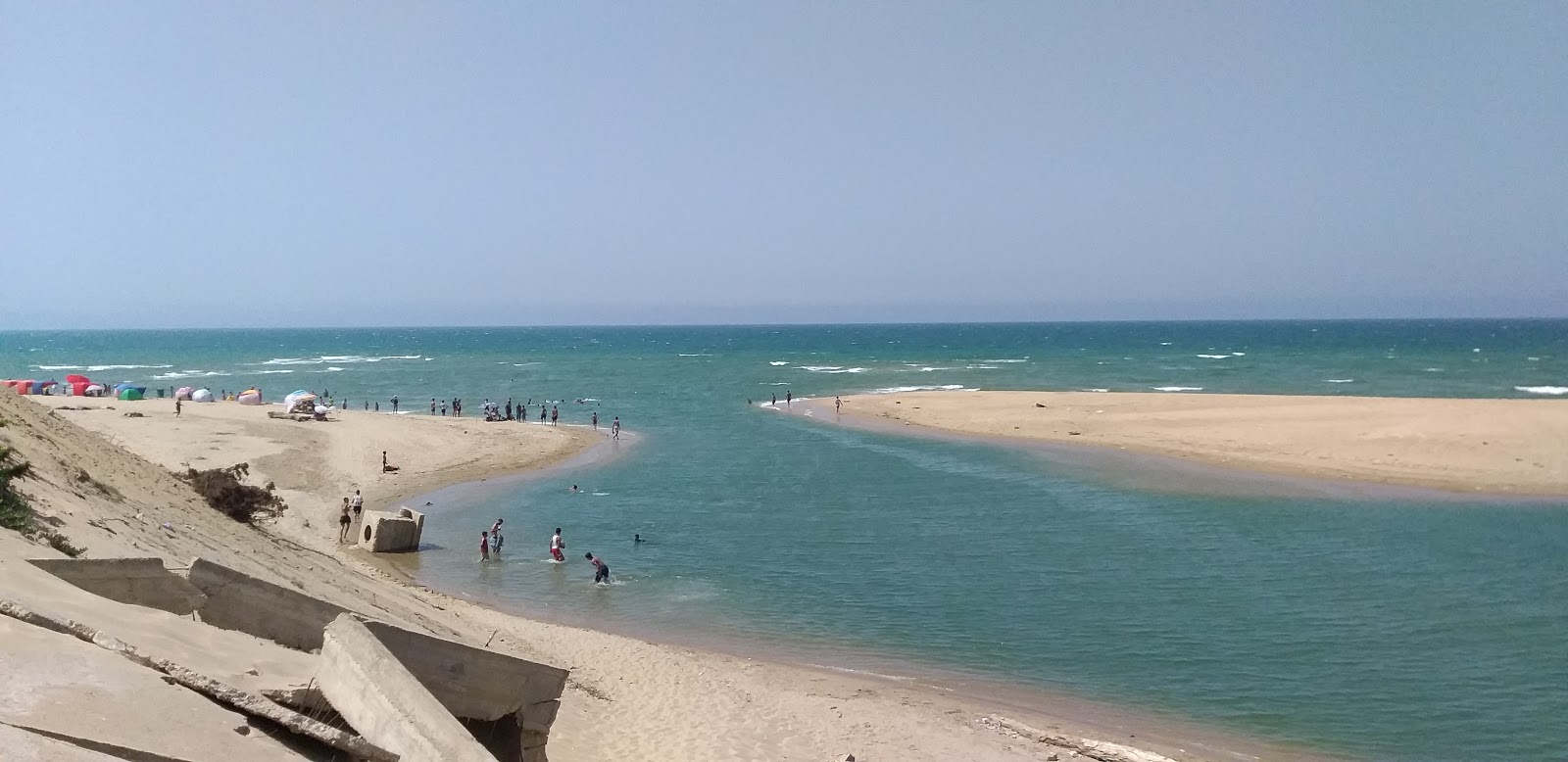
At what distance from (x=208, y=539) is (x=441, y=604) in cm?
618

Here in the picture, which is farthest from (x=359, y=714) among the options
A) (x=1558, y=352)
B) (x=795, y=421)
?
(x=1558, y=352)

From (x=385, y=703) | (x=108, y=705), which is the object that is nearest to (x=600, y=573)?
(x=385, y=703)

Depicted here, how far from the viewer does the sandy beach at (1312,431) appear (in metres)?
36.1

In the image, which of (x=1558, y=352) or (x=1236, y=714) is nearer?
(x=1236, y=714)

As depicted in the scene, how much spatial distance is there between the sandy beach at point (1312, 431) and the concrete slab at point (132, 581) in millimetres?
36369

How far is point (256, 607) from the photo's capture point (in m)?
7.69

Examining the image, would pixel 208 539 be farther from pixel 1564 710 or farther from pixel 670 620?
pixel 1564 710

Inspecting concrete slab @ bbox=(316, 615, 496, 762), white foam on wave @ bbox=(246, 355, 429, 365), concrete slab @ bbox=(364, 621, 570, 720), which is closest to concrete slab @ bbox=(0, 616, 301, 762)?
concrete slab @ bbox=(316, 615, 496, 762)

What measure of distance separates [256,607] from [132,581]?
823mm

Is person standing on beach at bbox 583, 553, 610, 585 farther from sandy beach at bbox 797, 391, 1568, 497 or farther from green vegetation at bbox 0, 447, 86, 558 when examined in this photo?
sandy beach at bbox 797, 391, 1568, 497

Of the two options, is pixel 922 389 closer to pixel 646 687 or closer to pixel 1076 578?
pixel 1076 578

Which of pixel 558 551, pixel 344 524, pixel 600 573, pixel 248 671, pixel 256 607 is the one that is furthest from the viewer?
pixel 344 524

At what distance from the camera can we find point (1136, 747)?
46.1ft

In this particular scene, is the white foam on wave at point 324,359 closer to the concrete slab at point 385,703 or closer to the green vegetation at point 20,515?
the green vegetation at point 20,515
